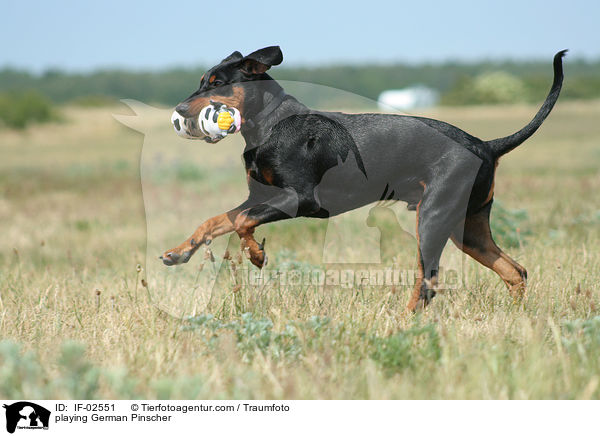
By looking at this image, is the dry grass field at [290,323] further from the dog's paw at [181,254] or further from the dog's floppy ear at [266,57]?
the dog's floppy ear at [266,57]

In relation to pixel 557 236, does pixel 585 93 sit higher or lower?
higher

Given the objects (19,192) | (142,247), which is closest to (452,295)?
(142,247)

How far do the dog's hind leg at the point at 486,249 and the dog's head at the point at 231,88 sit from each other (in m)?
1.69

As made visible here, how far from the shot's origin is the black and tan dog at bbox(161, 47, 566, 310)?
392 cm

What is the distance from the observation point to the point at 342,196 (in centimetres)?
421

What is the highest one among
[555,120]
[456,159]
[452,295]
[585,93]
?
[585,93]

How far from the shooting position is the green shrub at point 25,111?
40125 mm

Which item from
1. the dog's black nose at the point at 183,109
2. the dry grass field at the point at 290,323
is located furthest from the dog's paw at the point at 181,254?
the dog's black nose at the point at 183,109

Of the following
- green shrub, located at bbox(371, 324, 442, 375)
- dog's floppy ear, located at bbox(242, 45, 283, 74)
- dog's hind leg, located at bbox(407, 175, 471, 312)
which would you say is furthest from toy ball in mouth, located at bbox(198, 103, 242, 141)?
green shrub, located at bbox(371, 324, 442, 375)

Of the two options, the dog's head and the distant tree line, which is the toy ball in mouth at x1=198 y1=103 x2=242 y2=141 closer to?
the dog's head
